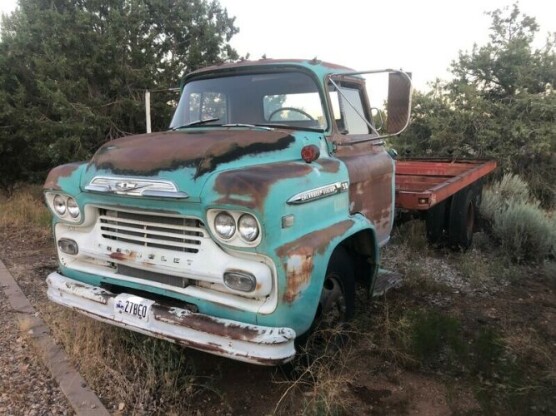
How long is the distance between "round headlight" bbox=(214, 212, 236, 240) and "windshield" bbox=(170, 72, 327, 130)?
1269mm

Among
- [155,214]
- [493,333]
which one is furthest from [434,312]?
[155,214]

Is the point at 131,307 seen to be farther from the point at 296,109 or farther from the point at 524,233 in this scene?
the point at 524,233

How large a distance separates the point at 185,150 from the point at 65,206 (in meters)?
1.01

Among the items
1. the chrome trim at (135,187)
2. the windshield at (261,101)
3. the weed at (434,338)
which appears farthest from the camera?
the windshield at (261,101)

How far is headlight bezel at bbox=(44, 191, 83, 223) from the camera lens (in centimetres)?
330

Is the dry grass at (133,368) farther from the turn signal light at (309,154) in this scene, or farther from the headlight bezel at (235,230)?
the turn signal light at (309,154)

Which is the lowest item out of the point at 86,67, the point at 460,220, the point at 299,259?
the point at 460,220

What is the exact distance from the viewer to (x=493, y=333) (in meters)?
4.07

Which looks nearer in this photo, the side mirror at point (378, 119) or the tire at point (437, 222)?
the side mirror at point (378, 119)

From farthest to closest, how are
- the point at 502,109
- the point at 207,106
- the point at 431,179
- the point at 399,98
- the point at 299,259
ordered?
the point at 502,109
the point at 431,179
the point at 207,106
the point at 399,98
the point at 299,259

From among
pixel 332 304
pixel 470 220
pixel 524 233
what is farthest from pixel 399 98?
pixel 470 220

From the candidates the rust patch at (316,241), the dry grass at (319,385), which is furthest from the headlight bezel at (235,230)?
the dry grass at (319,385)

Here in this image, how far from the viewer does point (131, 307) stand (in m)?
2.92

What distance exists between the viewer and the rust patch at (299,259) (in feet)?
8.73
